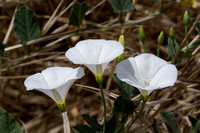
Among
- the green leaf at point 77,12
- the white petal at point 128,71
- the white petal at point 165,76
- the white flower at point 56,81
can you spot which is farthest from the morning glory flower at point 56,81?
the green leaf at point 77,12

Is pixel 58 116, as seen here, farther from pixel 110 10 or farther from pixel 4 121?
pixel 4 121

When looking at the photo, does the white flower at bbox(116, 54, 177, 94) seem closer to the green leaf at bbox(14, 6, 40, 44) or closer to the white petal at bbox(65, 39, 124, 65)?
the white petal at bbox(65, 39, 124, 65)

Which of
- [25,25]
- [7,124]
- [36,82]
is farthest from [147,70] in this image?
[25,25]

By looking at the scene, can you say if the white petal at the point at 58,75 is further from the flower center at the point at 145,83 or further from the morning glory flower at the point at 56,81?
the flower center at the point at 145,83

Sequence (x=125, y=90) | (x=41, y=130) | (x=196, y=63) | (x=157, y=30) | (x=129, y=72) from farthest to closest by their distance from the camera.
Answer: (x=157, y=30)
(x=41, y=130)
(x=196, y=63)
(x=125, y=90)
(x=129, y=72)

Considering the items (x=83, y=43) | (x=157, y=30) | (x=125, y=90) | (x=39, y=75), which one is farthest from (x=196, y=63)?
(x=157, y=30)

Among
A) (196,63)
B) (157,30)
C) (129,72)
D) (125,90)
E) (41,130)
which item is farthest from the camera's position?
(157,30)
